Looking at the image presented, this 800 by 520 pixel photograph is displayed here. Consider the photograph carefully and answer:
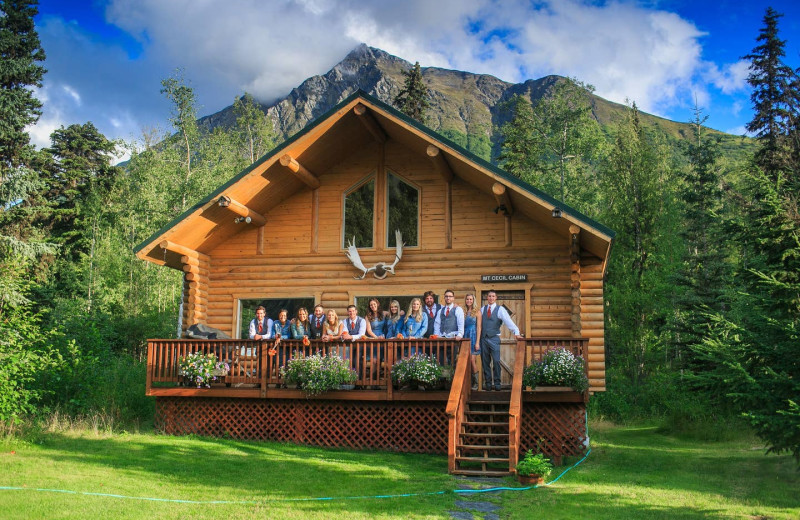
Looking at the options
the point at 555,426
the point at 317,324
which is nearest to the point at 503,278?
the point at 555,426

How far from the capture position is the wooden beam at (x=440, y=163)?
1416cm

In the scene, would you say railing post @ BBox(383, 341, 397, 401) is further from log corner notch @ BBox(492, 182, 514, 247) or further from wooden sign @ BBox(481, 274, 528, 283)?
log corner notch @ BBox(492, 182, 514, 247)

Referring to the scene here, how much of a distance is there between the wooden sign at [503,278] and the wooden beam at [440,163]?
2.26m

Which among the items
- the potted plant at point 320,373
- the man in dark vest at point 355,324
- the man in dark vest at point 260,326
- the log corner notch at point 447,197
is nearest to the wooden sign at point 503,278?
the log corner notch at point 447,197

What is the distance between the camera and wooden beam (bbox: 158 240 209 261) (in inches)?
572

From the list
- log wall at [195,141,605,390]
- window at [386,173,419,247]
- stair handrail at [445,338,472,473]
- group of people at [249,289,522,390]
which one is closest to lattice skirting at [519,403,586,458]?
group of people at [249,289,522,390]

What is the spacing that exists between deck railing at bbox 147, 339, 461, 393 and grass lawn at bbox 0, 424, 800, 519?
1202mm

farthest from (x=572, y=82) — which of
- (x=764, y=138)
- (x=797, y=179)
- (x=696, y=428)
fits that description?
(x=797, y=179)

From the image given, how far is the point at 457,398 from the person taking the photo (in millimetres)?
10898

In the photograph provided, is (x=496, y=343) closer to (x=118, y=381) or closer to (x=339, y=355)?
(x=339, y=355)

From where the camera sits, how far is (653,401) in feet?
84.7

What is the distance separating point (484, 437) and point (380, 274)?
5.05 m

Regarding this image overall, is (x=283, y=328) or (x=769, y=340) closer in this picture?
(x=769, y=340)

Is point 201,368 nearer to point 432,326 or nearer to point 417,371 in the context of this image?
point 417,371
